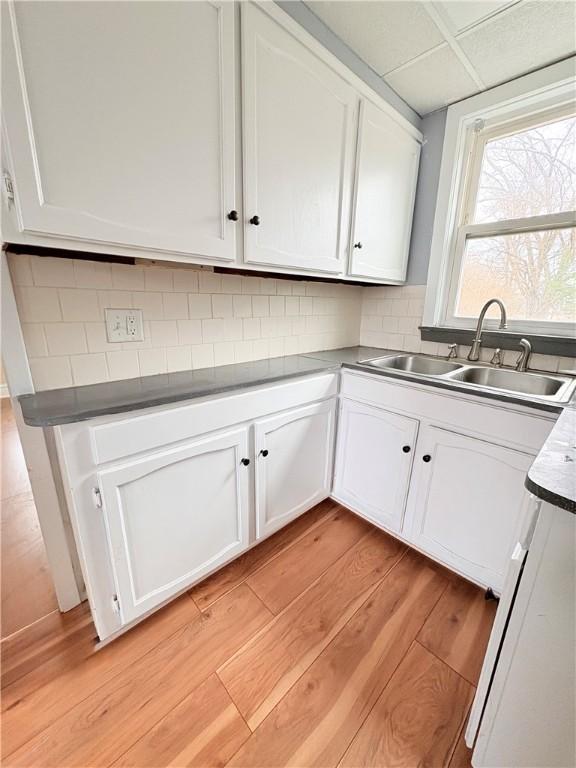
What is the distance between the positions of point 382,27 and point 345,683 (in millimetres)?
2427

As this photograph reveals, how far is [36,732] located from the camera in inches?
34.0

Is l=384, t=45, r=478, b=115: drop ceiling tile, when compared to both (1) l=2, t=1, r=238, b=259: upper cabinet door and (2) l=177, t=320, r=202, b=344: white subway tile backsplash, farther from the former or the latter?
(2) l=177, t=320, r=202, b=344: white subway tile backsplash

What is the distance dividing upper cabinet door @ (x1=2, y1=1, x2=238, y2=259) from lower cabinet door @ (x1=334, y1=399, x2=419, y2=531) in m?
1.05

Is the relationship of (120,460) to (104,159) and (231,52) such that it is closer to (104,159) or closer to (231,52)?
(104,159)

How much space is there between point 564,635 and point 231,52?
173 centimetres

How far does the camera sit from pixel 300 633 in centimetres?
114

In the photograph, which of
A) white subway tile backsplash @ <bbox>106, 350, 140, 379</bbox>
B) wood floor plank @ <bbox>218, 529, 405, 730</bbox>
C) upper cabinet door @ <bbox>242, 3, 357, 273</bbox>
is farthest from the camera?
white subway tile backsplash @ <bbox>106, 350, 140, 379</bbox>

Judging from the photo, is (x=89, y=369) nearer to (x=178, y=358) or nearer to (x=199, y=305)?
(x=178, y=358)

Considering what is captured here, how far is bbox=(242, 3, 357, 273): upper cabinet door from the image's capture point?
3.51ft

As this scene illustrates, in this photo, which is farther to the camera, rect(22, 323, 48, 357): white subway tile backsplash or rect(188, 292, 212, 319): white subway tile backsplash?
rect(188, 292, 212, 319): white subway tile backsplash

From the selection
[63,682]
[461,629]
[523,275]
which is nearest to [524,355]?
[523,275]

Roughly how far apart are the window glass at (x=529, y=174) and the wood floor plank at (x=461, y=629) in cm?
183

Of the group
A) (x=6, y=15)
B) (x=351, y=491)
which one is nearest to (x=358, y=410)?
(x=351, y=491)

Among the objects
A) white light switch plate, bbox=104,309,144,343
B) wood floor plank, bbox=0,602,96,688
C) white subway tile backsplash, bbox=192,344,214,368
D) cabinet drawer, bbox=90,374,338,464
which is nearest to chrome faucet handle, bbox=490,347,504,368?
cabinet drawer, bbox=90,374,338,464
